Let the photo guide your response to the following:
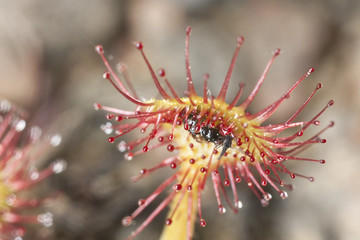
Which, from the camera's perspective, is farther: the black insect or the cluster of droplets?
the cluster of droplets

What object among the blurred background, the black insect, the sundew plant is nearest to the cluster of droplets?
the blurred background

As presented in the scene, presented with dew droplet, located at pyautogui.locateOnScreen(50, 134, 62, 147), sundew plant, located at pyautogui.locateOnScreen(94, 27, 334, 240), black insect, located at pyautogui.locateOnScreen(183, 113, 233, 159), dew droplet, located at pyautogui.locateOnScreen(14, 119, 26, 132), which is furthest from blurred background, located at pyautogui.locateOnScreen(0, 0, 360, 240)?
black insect, located at pyautogui.locateOnScreen(183, 113, 233, 159)

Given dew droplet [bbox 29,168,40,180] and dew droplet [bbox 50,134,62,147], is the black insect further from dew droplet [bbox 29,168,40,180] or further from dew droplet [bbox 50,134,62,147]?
dew droplet [bbox 50,134,62,147]

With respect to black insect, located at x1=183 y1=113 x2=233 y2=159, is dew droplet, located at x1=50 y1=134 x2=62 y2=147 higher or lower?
higher

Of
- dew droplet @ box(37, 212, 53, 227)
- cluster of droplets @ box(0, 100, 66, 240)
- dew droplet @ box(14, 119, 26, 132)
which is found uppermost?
dew droplet @ box(14, 119, 26, 132)

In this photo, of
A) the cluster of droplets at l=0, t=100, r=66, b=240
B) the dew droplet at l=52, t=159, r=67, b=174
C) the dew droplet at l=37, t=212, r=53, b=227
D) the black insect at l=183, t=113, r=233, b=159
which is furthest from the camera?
the dew droplet at l=52, t=159, r=67, b=174

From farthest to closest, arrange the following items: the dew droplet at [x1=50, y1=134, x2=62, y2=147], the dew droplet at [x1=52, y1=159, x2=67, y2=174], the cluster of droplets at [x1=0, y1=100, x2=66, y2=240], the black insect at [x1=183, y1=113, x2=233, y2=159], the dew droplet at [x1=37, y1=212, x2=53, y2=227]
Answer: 1. the dew droplet at [x1=50, y1=134, x2=62, y2=147]
2. the dew droplet at [x1=52, y1=159, x2=67, y2=174]
3. the dew droplet at [x1=37, y1=212, x2=53, y2=227]
4. the cluster of droplets at [x1=0, y1=100, x2=66, y2=240]
5. the black insect at [x1=183, y1=113, x2=233, y2=159]

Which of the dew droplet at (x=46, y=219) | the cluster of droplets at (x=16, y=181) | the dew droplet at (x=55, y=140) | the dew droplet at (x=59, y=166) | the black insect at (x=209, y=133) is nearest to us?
the black insect at (x=209, y=133)

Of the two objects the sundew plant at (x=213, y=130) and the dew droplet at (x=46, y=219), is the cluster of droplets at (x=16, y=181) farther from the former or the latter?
the sundew plant at (x=213, y=130)

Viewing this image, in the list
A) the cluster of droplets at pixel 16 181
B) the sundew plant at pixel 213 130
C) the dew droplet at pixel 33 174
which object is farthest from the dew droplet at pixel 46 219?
the sundew plant at pixel 213 130
